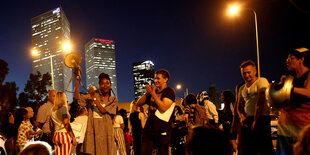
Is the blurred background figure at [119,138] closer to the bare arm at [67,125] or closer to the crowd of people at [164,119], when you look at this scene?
the crowd of people at [164,119]

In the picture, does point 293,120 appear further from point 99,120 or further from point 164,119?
point 99,120

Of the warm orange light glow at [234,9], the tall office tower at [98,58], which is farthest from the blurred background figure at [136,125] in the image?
the tall office tower at [98,58]

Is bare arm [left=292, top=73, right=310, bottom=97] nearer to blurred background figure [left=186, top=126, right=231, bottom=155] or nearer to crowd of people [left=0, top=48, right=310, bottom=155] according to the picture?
crowd of people [left=0, top=48, right=310, bottom=155]

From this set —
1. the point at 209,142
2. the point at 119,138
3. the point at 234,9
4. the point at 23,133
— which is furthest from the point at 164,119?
the point at 234,9

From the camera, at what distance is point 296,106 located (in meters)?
3.62

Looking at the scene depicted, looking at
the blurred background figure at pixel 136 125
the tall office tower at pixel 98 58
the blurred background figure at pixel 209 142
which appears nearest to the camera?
the blurred background figure at pixel 209 142

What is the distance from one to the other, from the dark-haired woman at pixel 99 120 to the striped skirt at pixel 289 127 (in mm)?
3289

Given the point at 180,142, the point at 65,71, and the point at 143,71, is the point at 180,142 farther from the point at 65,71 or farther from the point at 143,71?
the point at 65,71

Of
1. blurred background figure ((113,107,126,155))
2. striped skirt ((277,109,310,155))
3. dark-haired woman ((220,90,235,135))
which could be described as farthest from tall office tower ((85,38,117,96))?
striped skirt ((277,109,310,155))

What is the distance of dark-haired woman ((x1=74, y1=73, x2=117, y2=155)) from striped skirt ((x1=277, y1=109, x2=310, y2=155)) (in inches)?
129

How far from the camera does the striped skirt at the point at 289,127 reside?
353 centimetres

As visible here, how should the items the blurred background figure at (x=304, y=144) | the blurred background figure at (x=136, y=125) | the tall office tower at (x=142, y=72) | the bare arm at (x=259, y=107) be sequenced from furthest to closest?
the tall office tower at (x=142, y=72) < the blurred background figure at (x=136, y=125) < the bare arm at (x=259, y=107) < the blurred background figure at (x=304, y=144)

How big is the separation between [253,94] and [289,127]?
1.08 metres

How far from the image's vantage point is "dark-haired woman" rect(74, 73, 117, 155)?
204 inches
